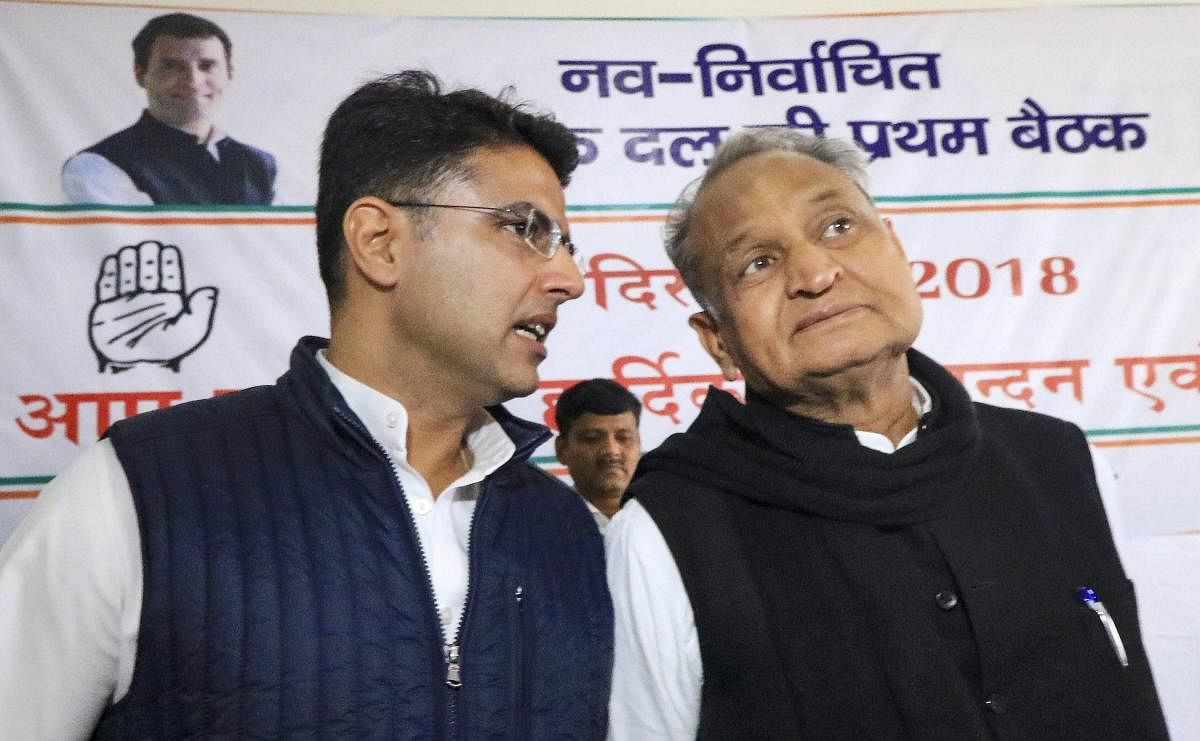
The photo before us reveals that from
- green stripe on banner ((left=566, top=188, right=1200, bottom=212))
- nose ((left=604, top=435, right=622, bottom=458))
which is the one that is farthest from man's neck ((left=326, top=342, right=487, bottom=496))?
green stripe on banner ((left=566, top=188, right=1200, bottom=212))

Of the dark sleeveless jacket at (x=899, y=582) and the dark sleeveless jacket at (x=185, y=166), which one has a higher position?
the dark sleeveless jacket at (x=185, y=166)

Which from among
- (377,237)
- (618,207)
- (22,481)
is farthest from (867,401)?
(22,481)

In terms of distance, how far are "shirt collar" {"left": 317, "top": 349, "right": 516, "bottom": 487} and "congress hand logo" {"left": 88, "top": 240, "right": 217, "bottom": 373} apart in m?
1.69

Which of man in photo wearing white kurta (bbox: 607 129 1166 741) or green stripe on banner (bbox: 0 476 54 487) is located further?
green stripe on banner (bbox: 0 476 54 487)

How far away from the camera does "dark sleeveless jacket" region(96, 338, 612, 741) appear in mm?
1230

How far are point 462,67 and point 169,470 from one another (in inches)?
87.1

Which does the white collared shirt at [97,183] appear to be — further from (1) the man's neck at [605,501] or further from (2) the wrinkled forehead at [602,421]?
(1) the man's neck at [605,501]

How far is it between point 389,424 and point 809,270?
0.58 metres

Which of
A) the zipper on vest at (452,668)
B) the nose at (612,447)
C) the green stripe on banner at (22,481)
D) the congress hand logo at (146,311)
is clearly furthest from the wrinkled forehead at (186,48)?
the zipper on vest at (452,668)

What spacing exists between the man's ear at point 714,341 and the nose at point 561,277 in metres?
0.17

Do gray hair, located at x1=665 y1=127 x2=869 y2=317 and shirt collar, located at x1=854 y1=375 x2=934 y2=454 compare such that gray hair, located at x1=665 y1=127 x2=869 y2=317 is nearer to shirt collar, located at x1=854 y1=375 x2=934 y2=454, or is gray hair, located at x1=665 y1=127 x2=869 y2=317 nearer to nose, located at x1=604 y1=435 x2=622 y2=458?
shirt collar, located at x1=854 y1=375 x2=934 y2=454

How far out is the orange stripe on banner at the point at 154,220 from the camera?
3014 millimetres

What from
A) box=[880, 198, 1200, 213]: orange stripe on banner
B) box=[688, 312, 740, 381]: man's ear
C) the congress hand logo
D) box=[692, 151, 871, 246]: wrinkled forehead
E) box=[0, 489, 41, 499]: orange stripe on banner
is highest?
box=[880, 198, 1200, 213]: orange stripe on banner

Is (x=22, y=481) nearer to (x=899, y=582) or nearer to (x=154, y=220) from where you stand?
(x=154, y=220)
